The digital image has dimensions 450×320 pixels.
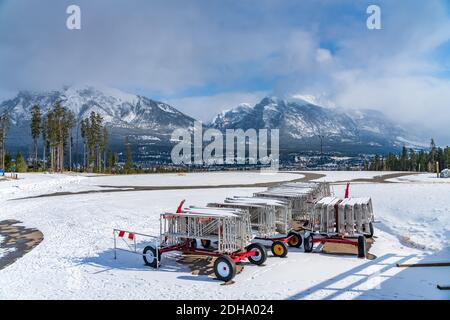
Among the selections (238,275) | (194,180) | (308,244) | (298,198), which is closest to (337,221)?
(308,244)

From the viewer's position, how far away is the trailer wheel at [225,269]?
40.6 ft

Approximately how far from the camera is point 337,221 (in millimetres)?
16500

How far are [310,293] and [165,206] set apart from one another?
1947 cm

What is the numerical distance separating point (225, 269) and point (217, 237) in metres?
1.27

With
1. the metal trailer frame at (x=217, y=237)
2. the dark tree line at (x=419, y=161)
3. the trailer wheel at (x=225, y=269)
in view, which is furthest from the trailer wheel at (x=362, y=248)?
the dark tree line at (x=419, y=161)

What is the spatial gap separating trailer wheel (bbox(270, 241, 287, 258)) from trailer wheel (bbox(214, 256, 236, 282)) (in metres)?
3.67

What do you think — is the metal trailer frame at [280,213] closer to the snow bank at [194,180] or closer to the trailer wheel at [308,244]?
the trailer wheel at [308,244]

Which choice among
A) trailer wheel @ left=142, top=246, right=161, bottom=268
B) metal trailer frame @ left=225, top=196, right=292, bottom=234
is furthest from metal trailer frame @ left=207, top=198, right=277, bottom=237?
trailer wheel @ left=142, top=246, right=161, bottom=268

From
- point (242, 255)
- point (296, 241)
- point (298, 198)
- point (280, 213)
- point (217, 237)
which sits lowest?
point (296, 241)

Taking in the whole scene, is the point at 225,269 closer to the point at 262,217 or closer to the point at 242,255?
the point at 242,255

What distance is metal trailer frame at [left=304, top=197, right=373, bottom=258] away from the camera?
648 inches

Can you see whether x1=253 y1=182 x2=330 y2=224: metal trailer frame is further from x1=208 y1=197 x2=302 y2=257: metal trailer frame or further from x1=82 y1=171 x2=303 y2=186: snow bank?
x1=82 y1=171 x2=303 y2=186: snow bank
